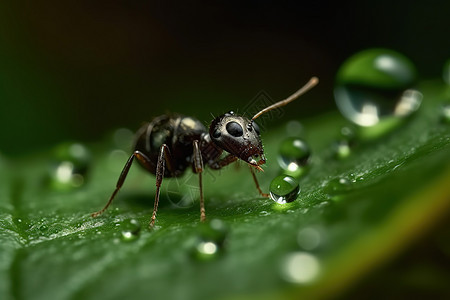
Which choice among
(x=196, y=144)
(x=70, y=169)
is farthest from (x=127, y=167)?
(x=70, y=169)

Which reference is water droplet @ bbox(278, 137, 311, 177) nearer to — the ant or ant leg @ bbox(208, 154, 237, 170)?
the ant

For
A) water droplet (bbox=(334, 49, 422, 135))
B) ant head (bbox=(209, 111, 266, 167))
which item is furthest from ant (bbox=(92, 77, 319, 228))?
water droplet (bbox=(334, 49, 422, 135))

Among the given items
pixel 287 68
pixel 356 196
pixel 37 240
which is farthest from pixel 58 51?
pixel 356 196

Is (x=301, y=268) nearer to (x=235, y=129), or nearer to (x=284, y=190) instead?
(x=284, y=190)

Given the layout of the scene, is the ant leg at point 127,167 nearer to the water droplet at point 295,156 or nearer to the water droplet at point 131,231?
the water droplet at point 131,231

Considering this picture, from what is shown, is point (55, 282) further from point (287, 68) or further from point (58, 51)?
point (287, 68)

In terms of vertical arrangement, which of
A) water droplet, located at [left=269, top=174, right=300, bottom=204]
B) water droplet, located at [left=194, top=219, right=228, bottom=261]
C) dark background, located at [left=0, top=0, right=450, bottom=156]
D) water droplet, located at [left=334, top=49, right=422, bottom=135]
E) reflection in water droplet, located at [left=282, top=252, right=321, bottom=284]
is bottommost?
reflection in water droplet, located at [left=282, top=252, right=321, bottom=284]
